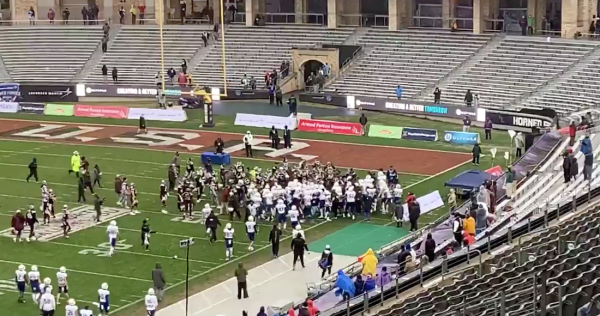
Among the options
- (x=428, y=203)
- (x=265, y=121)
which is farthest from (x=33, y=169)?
(x=428, y=203)

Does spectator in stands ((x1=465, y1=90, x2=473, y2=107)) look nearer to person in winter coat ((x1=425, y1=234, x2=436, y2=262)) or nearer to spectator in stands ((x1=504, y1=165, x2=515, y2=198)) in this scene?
spectator in stands ((x1=504, y1=165, x2=515, y2=198))

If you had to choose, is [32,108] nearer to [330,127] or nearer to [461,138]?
[330,127]

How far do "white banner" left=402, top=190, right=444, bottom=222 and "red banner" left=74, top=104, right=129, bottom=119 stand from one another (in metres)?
18.7

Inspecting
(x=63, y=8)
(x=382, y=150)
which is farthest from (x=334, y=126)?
(x=63, y=8)

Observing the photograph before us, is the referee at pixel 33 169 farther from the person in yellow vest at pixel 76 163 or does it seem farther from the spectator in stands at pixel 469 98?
the spectator in stands at pixel 469 98

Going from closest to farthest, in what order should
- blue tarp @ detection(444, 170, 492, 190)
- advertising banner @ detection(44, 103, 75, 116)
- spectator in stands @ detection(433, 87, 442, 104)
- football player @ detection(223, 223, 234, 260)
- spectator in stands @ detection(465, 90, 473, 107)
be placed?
football player @ detection(223, 223, 234, 260) < blue tarp @ detection(444, 170, 492, 190) < spectator in stands @ detection(465, 90, 473, 107) < spectator in stands @ detection(433, 87, 442, 104) < advertising banner @ detection(44, 103, 75, 116)

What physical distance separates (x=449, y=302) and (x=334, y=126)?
81.5 ft

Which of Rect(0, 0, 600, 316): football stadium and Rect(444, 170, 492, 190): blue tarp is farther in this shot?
Rect(444, 170, 492, 190): blue tarp

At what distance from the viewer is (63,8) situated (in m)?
60.1

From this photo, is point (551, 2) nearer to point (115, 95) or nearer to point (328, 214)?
point (115, 95)

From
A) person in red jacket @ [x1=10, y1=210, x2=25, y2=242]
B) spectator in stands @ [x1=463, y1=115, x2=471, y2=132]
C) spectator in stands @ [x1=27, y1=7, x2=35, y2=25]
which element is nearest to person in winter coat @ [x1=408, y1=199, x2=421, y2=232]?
person in red jacket @ [x1=10, y1=210, x2=25, y2=242]

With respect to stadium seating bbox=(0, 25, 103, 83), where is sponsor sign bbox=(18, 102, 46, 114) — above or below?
below

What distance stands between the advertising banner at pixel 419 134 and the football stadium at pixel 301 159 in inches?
2.7

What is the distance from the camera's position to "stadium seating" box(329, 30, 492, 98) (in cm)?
4725
